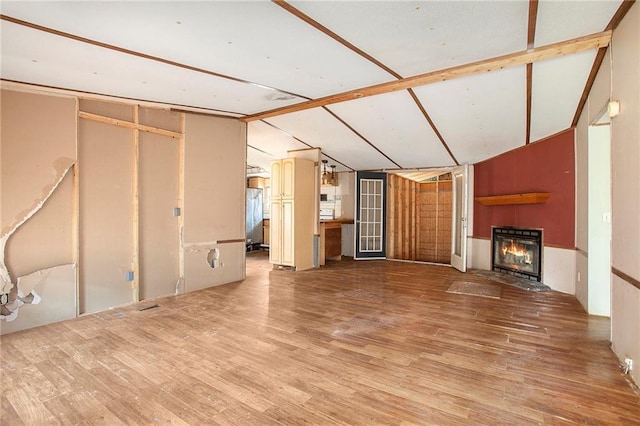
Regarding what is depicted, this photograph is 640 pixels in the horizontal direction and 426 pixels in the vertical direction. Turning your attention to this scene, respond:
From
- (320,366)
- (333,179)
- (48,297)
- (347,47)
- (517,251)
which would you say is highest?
(347,47)

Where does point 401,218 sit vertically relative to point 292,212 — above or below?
below

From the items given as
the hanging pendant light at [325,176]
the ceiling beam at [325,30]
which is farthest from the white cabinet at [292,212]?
the ceiling beam at [325,30]

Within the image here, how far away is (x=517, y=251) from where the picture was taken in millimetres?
5566

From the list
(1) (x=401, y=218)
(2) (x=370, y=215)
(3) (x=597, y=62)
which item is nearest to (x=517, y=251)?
(2) (x=370, y=215)

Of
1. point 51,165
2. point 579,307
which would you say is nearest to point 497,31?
point 579,307

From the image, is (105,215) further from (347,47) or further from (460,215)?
(460,215)

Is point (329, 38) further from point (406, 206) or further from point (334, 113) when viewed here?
point (406, 206)

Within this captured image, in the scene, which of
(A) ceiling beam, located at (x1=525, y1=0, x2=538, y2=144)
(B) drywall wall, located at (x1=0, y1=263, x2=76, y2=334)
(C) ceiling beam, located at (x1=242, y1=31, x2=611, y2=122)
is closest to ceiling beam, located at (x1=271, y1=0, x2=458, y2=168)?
(C) ceiling beam, located at (x1=242, y1=31, x2=611, y2=122)

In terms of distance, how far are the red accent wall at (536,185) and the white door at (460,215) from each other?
1.24ft

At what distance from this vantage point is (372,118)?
15.7ft

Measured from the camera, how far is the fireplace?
514 cm

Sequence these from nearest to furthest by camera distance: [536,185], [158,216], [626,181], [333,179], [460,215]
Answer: [626,181] < [158,216] < [536,185] < [460,215] < [333,179]

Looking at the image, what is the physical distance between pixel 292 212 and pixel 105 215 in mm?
3052

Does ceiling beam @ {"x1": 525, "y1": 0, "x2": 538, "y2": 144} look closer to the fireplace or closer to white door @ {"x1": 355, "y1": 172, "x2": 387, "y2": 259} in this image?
the fireplace
